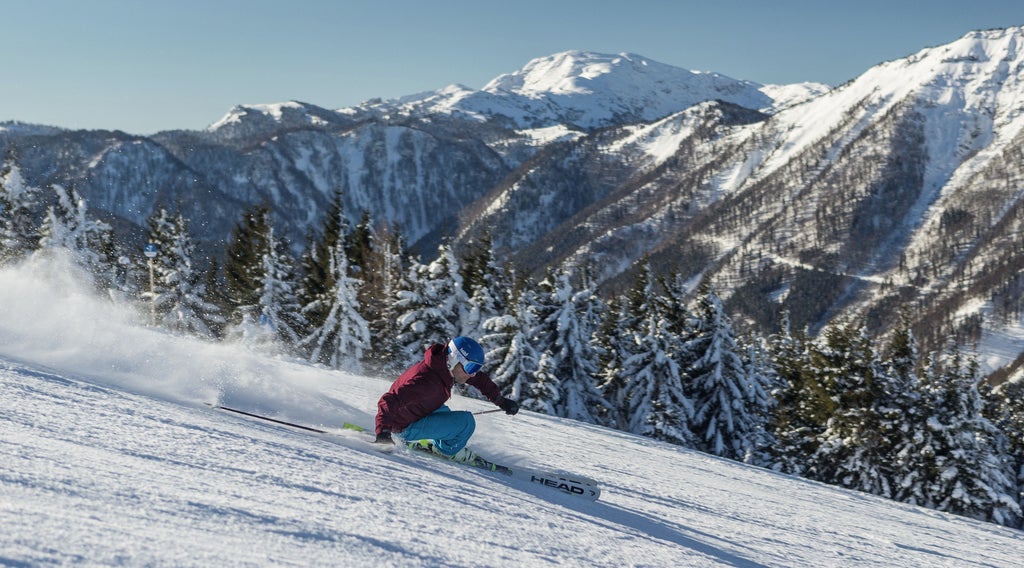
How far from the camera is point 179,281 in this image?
104 feet

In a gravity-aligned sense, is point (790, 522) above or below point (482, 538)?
below

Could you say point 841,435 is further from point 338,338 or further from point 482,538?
point 482,538

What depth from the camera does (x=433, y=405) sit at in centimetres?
605

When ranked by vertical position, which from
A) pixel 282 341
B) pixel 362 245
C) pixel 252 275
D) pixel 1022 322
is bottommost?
pixel 282 341

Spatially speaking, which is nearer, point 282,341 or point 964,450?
point 964,450

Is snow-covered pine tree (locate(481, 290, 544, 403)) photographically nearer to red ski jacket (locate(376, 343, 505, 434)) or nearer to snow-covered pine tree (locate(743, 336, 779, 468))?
snow-covered pine tree (locate(743, 336, 779, 468))

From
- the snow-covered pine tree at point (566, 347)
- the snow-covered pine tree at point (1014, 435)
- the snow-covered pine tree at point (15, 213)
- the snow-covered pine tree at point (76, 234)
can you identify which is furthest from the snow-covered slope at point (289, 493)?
the snow-covered pine tree at point (15, 213)

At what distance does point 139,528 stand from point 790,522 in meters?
7.04

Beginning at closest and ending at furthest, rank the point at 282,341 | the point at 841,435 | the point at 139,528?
the point at 139,528 < the point at 841,435 < the point at 282,341

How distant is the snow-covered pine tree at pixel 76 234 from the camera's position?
1217 inches

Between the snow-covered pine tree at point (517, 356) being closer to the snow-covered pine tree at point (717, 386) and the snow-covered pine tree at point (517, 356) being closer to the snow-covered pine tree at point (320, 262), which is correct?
the snow-covered pine tree at point (717, 386)

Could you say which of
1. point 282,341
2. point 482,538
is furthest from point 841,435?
point 482,538

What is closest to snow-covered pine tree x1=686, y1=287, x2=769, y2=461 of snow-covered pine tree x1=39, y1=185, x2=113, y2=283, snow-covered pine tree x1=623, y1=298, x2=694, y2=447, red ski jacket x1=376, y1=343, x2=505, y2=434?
snow-covered pine tree x1=623, y1=298, x2=694, y2=447

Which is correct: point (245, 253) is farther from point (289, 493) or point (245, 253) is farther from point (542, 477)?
point (289, 493)
